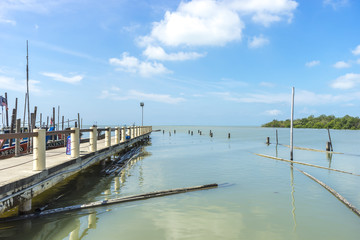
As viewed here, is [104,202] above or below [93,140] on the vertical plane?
below

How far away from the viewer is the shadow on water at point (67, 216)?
579cm

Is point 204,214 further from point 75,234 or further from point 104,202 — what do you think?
point 75,234

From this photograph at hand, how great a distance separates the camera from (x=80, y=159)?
9.80 metres

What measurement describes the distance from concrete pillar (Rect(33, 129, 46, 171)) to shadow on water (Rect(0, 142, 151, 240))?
1.18 meters

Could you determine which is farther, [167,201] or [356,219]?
[167,201]

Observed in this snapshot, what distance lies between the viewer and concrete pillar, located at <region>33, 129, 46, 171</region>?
6.76 metres

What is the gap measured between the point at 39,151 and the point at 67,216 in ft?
6.50

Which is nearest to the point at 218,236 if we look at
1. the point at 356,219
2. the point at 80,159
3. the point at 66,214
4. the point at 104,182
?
the point at 66,214

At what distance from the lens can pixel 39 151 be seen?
22.5 ft

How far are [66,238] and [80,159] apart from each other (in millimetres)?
4418

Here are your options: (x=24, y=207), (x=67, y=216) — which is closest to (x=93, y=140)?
(x=67, y=216)

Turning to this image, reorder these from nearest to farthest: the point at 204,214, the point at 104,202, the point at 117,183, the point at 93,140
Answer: the point at 204,214 → the point at 104,202 → the point at 117,183 → the point at 93,140

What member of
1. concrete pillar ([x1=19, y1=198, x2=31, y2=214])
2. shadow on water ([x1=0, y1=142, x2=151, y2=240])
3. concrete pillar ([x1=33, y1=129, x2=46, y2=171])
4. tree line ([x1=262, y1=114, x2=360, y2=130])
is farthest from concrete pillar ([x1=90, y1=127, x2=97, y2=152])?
tree line ([x1=262, y1=114, x2=360, y2=130])

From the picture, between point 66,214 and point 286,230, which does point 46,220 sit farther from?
point 286,230
